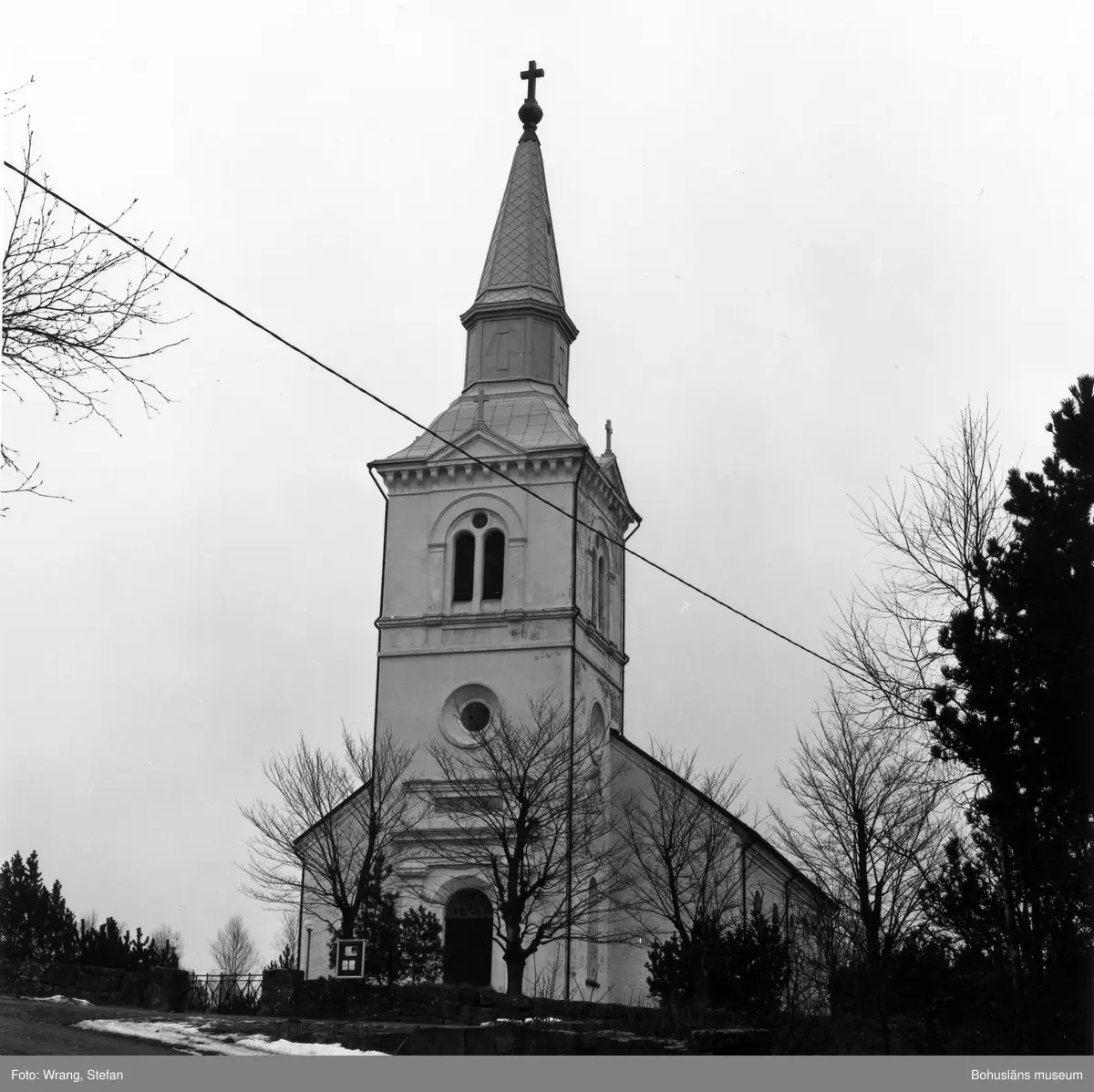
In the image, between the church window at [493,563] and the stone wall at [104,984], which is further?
the church window at [493,563]

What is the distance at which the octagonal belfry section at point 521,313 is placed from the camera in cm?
4606

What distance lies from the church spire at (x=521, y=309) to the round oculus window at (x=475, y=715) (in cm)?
931

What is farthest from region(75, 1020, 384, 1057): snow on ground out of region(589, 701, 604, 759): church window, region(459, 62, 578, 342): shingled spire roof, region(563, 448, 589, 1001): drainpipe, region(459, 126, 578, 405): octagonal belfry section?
region(459, 62, 578, 342): shingled spire roof

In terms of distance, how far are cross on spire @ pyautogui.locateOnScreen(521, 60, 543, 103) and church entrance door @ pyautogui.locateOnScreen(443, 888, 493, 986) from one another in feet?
77.7

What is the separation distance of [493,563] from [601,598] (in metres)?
3.64

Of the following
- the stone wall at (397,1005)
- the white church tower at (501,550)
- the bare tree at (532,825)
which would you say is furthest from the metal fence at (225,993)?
the white church tower at (501,550)

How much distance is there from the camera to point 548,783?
38.6 meters

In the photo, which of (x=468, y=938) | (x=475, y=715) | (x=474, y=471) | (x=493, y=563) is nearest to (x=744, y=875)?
(x=468, y=938)

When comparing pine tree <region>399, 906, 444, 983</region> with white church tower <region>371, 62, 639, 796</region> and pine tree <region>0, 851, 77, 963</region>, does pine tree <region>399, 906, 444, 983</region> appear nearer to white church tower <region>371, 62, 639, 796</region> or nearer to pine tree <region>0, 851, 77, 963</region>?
white church tower <region>371, 62, 639, 796</region>

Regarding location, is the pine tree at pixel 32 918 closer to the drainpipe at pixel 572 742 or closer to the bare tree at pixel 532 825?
the bare tree at pixel 532 825

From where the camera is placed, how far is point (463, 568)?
43.8 m

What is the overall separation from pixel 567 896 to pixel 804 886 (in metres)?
9.20
